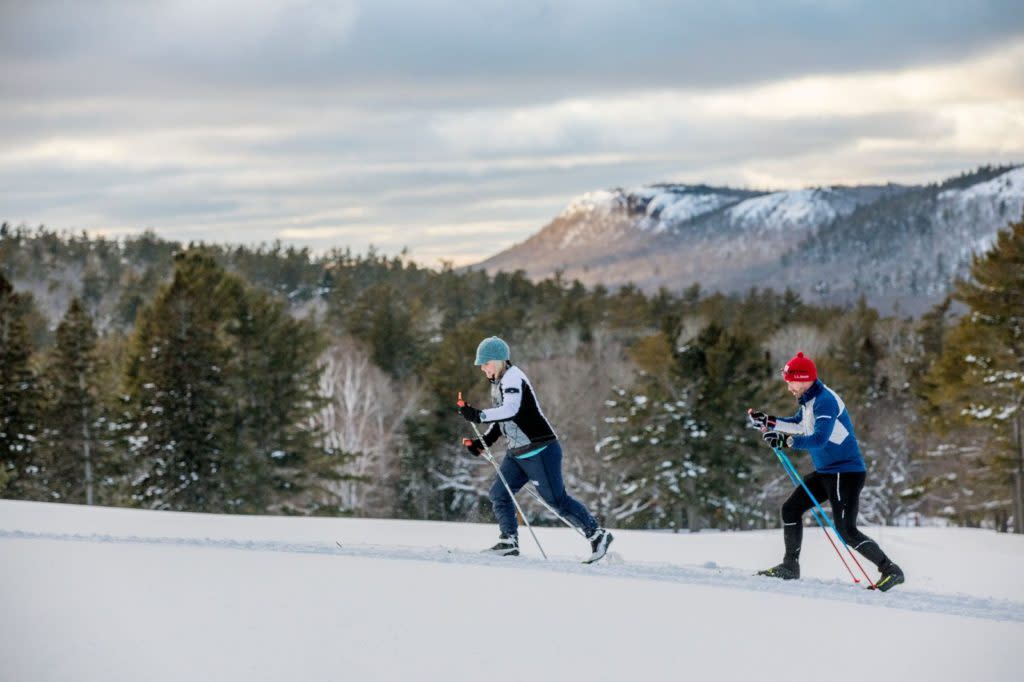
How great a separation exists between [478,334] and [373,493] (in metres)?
10.3

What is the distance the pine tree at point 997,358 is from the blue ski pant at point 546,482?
983 inches

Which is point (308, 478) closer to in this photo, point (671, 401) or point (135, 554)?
point (671, 401)

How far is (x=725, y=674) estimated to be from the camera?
19.3 feet

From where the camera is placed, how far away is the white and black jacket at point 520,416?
9.28 metres

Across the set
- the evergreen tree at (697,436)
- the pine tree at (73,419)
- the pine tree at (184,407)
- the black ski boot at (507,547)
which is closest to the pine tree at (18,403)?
the pine tree at (73,419)

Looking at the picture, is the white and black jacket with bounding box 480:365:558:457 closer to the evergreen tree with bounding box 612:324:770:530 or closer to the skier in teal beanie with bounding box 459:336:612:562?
the skier in teal beanie with bounding box 459:336:612:562

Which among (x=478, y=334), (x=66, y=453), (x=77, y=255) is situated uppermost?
(x=77, y=255)

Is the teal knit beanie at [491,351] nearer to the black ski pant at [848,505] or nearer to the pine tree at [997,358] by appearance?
the black ski pant at [848,505]

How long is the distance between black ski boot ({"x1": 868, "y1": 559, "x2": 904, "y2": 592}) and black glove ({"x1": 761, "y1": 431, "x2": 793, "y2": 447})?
1202mm

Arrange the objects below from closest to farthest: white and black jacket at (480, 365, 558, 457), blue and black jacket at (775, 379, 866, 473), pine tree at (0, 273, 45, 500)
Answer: blue and black jacket at (775, 379, 866, 473)
white and black jacket at (480, 365, 558, 457)
pine tree at (0, 273, 45, 500)

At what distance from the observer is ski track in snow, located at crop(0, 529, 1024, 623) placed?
776cm

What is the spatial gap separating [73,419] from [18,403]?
309cm

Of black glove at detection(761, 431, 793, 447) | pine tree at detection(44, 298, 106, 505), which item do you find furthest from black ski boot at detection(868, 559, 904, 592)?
pine tree at detection(44, 298, 106, 505)

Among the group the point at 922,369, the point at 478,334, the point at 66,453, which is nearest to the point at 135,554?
the point at 66,453
